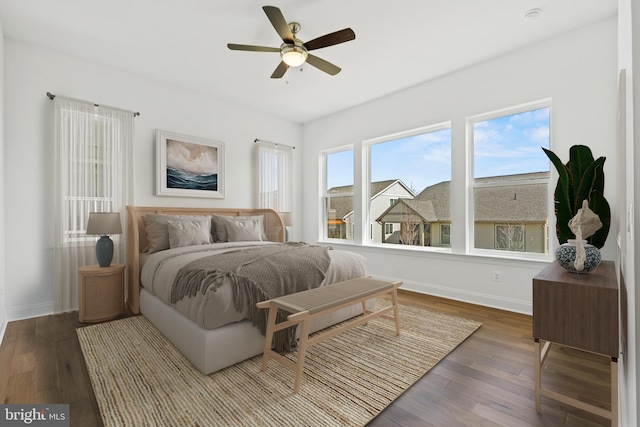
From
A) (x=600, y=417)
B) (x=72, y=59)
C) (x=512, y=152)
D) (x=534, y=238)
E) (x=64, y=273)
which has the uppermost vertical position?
(x=72, y=59)

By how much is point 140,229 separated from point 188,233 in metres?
0.68

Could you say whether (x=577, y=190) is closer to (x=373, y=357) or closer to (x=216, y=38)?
(x=373, y=357)

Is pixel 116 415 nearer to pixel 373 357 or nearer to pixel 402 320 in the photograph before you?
pixel 373 357

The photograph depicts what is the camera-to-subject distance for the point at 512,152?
11.1 feet

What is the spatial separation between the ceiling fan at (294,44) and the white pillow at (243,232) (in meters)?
1.98

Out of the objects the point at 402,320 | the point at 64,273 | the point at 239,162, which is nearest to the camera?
the point at 402,320

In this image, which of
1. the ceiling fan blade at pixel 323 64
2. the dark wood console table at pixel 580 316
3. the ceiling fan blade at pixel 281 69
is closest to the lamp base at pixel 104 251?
the ceiling fan blade at pixel 281 69

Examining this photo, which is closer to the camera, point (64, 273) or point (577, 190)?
point (577, 190)

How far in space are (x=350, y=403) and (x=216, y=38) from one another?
3328 millimetres

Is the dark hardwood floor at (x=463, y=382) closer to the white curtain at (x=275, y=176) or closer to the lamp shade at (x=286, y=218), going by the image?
the lamp shade at (x=286, y=218)

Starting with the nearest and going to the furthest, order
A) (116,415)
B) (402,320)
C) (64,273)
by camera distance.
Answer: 1. (116,415)
2. (402,320)
3. (64,273)

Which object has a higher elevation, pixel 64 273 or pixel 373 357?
pixel 64 273

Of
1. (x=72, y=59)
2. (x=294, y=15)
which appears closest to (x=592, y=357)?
→ (x=294, y=15)

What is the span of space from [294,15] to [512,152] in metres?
2.72
